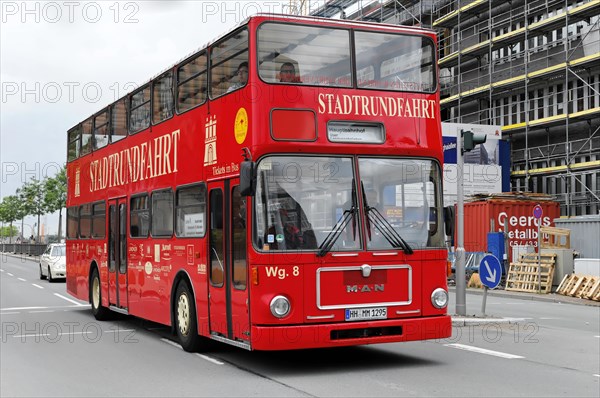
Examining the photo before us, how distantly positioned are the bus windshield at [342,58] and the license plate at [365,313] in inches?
107

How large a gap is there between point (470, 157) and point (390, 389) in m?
38.7

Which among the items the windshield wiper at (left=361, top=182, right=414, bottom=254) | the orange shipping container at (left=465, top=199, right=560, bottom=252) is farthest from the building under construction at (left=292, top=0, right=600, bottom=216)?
the windshield wiper at (left=361, top=182, right=414, bottom=254)

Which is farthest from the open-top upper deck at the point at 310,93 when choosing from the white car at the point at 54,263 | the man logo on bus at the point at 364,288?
the white car at the point at 54,263

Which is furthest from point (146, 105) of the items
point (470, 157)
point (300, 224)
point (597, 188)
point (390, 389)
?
point (470, 157)

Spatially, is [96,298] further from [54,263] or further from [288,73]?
[54,263]

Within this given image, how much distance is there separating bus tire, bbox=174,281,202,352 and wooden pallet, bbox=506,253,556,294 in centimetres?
1849

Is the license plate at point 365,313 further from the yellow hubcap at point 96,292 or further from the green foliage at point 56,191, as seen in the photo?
the green foliage at point 56,191

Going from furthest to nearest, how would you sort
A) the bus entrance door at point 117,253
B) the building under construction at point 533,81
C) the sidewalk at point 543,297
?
the building under construction at point 533,81, the sidewalk at point 543,297, the bus entrance door at point 117,253

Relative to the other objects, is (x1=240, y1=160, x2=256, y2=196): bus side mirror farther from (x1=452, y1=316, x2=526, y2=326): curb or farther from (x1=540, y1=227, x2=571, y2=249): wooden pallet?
(x1=540, y1=227, x2=571, y2=249): wooden pallet

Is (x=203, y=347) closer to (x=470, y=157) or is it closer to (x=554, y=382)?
(x=554, y=382)

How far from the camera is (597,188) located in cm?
3825

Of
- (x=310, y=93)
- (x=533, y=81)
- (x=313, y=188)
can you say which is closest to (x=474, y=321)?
(x=313, y=188)

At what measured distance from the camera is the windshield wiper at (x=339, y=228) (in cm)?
971

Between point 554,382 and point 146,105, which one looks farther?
point 146,105
